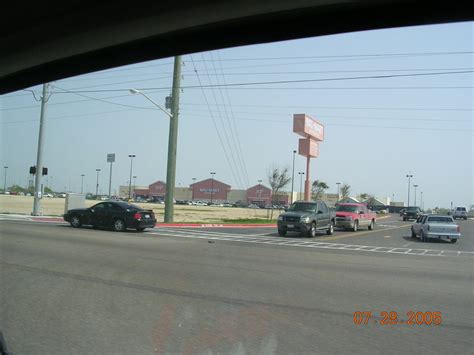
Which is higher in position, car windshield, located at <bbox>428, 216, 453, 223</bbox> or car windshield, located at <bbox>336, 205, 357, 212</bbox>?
car windshield, located at <bbox>336, 205, 357, 212</bbox>

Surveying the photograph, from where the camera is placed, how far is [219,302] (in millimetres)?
7758

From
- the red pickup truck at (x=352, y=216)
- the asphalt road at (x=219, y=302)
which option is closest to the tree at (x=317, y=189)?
the red pickup truck at (x=352, y=216)

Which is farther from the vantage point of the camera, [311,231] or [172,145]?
[172,145]

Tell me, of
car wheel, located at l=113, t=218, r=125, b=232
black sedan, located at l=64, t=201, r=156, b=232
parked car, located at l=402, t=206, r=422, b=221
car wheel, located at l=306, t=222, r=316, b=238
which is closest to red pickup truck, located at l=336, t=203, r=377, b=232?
car wheel, located at l=306, t=222, r=316, b=238

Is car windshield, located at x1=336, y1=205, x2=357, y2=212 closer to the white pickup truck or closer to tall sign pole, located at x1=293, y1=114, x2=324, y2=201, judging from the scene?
the white pickup truck

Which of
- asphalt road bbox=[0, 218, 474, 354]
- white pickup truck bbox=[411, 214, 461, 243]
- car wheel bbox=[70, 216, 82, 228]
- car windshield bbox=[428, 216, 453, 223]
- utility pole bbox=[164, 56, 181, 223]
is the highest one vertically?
utility pole bbox=[164, 56, 181, 223]

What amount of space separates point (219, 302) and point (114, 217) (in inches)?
638

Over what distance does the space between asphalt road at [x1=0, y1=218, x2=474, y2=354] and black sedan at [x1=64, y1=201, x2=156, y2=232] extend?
828 centimetres

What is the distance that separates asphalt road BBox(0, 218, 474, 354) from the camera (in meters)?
5.64

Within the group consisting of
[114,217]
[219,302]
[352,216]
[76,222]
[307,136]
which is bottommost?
[219,302]

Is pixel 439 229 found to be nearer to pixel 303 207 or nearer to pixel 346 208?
pixel 303 207

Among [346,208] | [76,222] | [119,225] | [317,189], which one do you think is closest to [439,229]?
[346,208]

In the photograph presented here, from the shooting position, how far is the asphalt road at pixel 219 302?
5.64m

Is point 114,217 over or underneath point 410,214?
underneath
